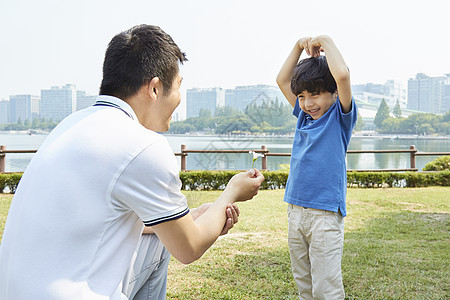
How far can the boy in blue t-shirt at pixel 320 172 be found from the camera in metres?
1.93

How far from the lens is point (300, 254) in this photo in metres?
2.08

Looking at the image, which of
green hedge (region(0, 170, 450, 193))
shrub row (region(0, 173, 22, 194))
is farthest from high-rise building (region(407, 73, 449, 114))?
shrub row (region(0, 173, 22, 194))

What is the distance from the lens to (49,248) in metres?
0.97

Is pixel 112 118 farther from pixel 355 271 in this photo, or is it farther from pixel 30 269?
pixel 355 271

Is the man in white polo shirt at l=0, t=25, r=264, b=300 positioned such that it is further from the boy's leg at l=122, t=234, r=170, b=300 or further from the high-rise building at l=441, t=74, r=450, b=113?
the high-rise building at l=441, t=74, r=450, b=113

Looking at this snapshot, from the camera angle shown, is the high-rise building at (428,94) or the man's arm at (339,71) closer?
the man's arm at (339,71)

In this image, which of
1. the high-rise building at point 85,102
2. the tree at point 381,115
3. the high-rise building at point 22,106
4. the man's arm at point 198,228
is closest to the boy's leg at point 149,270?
the man's arm at point 198,228

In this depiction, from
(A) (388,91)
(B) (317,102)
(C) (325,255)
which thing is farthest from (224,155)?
(A) (388,91)

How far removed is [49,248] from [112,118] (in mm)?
366

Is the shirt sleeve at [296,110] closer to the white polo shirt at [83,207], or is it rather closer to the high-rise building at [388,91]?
the white polo shirt at [83,207]

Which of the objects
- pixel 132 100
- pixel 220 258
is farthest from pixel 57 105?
pixel 132 100

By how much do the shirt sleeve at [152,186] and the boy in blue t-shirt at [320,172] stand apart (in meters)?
1.09

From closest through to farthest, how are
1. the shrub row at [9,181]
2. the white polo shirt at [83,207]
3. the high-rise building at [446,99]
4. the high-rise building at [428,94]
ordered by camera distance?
the white polo shirt at [83,207]
the shrub row at [9,181]
the high-rise building at [446,99]
the high-rise building at [428,94]

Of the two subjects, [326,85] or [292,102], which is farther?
[292,102]
